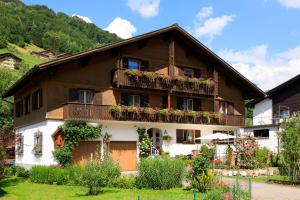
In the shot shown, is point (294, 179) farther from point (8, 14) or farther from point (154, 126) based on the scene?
point (8, 14)

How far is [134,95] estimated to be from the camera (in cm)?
3403

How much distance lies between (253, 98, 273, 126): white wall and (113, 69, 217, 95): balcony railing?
820 centimetres

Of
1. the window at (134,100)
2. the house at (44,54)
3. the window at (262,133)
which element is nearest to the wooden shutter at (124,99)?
the window at (134,100)

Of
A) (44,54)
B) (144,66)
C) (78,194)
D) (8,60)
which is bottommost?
(78,194)

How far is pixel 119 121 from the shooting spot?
104 ft

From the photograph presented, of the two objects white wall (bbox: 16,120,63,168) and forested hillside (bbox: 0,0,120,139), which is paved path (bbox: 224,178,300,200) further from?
forested hillside (bbox: 0,0,120,139)

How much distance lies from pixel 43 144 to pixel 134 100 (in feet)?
25.4

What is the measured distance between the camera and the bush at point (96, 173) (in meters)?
18.5

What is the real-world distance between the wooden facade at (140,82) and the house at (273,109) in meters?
1.81

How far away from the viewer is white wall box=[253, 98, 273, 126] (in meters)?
42.6

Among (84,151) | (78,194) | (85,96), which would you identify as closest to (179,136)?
(84,151)

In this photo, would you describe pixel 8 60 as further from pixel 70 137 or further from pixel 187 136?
pixel 70 137

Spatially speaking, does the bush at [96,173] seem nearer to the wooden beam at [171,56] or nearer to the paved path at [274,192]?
the paved path at [274,192]

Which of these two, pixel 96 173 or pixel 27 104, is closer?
pixel 96 173
